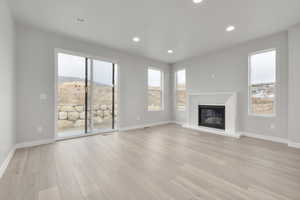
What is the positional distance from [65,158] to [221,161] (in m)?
2.92

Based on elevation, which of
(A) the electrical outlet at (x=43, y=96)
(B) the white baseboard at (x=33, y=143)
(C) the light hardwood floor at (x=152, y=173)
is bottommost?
(C) the light hardwood floor at (x=152, y=173)

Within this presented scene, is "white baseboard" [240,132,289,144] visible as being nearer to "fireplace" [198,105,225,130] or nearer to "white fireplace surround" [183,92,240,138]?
"white fireplace surround" [183,92,240,138]

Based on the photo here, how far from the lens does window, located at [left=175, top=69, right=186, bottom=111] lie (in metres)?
6.07

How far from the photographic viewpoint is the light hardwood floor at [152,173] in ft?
5.21

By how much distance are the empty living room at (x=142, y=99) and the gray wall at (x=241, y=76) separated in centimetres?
3

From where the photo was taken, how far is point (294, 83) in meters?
3.13

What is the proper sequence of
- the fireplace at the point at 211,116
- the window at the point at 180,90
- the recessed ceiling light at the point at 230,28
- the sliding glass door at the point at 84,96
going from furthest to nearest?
the window at the point at 180,90 → the fireplace at the point at 211,116 → the sliding glass door at the point at 84,96 → the recessed ceiling light at the point at 230,28

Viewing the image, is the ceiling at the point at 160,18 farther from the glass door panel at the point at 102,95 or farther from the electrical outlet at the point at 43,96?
the electrical outlet at the point at 43,96

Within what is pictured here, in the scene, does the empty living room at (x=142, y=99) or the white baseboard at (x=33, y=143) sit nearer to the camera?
the empty living room at (x=142, y=99)

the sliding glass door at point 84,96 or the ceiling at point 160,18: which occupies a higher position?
the ceiling at point 160,18

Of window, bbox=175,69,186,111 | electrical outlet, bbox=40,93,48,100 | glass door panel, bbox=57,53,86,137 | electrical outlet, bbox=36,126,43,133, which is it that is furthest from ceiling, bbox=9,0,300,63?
electrical outlet, bbox=36,126,43,133

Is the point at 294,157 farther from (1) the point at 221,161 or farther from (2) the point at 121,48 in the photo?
(2) the point at 121,48

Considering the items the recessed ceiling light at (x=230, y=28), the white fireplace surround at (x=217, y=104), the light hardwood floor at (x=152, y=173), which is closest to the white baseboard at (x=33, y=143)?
the light hardwood floor at (x=152, y=173)

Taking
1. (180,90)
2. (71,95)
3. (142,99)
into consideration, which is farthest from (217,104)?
(71,95)
